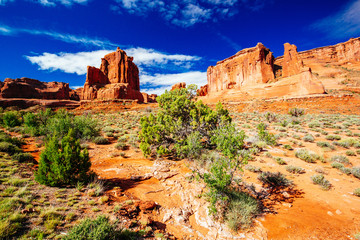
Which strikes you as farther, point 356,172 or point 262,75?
point 262,75

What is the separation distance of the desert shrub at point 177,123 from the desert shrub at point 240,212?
4.18m

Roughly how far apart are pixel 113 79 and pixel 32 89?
27707mm

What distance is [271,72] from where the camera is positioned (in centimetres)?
4828

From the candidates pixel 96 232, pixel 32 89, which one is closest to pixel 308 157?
pixel 96 232

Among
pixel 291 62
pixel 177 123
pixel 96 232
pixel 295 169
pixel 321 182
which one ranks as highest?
pixel 291 62

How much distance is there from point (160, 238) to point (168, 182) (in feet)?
9.70

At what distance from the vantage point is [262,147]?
952 centimetres

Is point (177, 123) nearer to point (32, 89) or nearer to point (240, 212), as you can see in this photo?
point (240, 212)

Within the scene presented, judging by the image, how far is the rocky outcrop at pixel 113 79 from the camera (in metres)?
47.8

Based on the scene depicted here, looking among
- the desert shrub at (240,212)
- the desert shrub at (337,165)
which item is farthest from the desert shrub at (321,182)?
the desert shrub at (240,212)

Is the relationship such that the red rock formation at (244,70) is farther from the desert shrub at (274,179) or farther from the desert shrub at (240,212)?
the desert shrub at (240,212)

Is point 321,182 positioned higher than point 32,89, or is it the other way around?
point 32,89

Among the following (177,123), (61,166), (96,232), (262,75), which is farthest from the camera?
(262,75)

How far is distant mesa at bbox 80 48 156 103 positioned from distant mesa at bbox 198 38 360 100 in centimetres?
Answer: 2717
